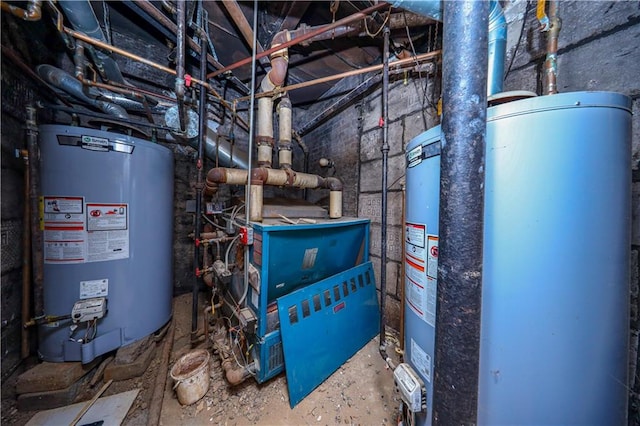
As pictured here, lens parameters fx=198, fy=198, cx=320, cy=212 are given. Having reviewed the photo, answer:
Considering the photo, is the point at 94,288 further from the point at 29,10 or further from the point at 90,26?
the point at 90,26

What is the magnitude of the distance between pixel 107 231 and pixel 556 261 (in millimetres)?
2107

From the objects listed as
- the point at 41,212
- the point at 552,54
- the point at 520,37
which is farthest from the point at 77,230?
the point at 520,37

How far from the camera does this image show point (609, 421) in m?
0.52

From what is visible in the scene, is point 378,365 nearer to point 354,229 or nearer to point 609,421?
point 354,229

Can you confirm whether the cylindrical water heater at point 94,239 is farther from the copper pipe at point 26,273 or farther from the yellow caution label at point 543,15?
the yellow caution label at point 543,15

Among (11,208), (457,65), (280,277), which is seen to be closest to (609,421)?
(457,65)

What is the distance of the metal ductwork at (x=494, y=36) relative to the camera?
0.87 metres

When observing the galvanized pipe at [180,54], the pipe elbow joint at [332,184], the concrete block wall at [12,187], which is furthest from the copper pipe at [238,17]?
the pipe elbow joint at [332,184]

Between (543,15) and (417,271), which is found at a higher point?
(543,15)

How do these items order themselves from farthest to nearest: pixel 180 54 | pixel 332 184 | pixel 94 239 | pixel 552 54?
pixel 332 184, pixel 180 54, pixel 94 239, pixel 552 54

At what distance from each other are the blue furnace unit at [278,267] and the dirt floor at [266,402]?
147 mm

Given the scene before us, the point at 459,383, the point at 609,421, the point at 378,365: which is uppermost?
the point at 459,383

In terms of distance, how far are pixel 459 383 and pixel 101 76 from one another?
2.96 m

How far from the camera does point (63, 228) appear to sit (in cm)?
118
